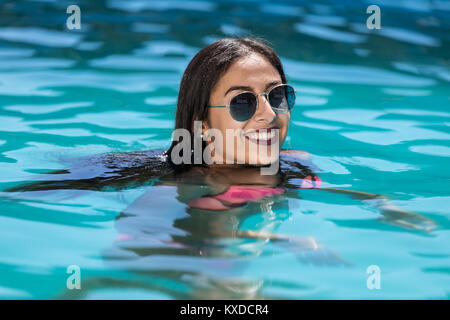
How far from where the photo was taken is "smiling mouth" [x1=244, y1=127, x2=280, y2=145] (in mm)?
3639

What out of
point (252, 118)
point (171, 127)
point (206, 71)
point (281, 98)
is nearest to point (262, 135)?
point (252, 118)

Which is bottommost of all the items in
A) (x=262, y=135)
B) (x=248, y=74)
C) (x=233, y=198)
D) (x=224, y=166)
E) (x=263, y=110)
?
(x=233, y=198)

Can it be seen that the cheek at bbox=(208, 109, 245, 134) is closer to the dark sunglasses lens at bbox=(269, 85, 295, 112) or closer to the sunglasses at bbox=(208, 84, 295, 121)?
the sunglasses at bbox=(208, 84, 295, 121)

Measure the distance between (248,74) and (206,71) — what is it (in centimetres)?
24

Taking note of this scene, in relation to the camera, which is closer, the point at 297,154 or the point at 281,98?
the point at 281,98

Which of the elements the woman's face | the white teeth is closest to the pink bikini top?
the woman's face

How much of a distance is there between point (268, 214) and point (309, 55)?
428cm

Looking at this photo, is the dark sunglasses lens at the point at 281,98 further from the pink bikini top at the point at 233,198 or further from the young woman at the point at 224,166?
the pink bikini top at the point at 233,198

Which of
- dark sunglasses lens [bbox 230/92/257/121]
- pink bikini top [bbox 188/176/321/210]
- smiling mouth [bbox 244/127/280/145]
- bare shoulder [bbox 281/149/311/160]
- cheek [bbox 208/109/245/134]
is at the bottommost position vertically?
pink bikini top [bbox 188/176/321/210]

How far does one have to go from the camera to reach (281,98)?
3641mm

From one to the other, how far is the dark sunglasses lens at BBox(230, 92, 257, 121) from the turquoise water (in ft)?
1.59

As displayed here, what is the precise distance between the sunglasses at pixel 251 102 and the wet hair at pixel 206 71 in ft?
0.56

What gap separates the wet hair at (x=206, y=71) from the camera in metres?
3.66

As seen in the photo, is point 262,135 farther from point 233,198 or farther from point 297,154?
point 297,154
